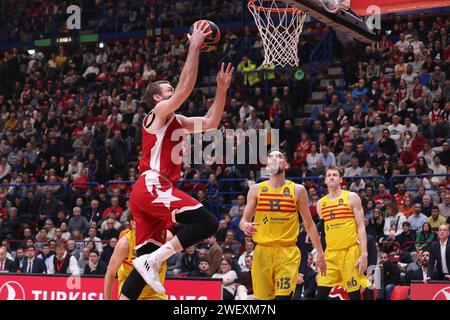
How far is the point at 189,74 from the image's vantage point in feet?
22.7

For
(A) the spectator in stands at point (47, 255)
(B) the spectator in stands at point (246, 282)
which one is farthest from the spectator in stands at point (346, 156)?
(A) the spectator in stands at point (47, 255)

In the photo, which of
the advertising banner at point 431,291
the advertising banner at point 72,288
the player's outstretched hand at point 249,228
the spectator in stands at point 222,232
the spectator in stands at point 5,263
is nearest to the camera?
the player's outstretched hand at point 249,228

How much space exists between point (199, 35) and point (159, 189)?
1.40 meters

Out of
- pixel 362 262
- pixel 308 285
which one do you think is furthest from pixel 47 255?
pixel 362 262

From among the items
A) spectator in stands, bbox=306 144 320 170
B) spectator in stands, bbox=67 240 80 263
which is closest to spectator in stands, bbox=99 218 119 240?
spectator in stands, bbox=67 240 80 263

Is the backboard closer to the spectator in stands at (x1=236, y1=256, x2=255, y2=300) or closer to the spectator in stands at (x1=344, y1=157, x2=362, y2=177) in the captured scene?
the spectator in stands at (x1=236, y1=256, x2=255, y2=300)

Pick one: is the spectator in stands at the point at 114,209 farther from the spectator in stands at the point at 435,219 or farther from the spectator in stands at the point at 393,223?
the spectator in stands at the point at 435,219

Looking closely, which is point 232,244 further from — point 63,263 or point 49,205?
point 49,205

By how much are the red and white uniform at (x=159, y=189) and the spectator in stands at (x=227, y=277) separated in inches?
243

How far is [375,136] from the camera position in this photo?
58.2 feet

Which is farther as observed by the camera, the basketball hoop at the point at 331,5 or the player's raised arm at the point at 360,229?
the basketball hoop at the point at 331,5

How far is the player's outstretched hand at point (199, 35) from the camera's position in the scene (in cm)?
698

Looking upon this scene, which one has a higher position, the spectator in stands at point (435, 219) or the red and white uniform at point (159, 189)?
the red and white uniform at point (159, 189)

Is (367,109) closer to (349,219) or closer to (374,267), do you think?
(374,267)
